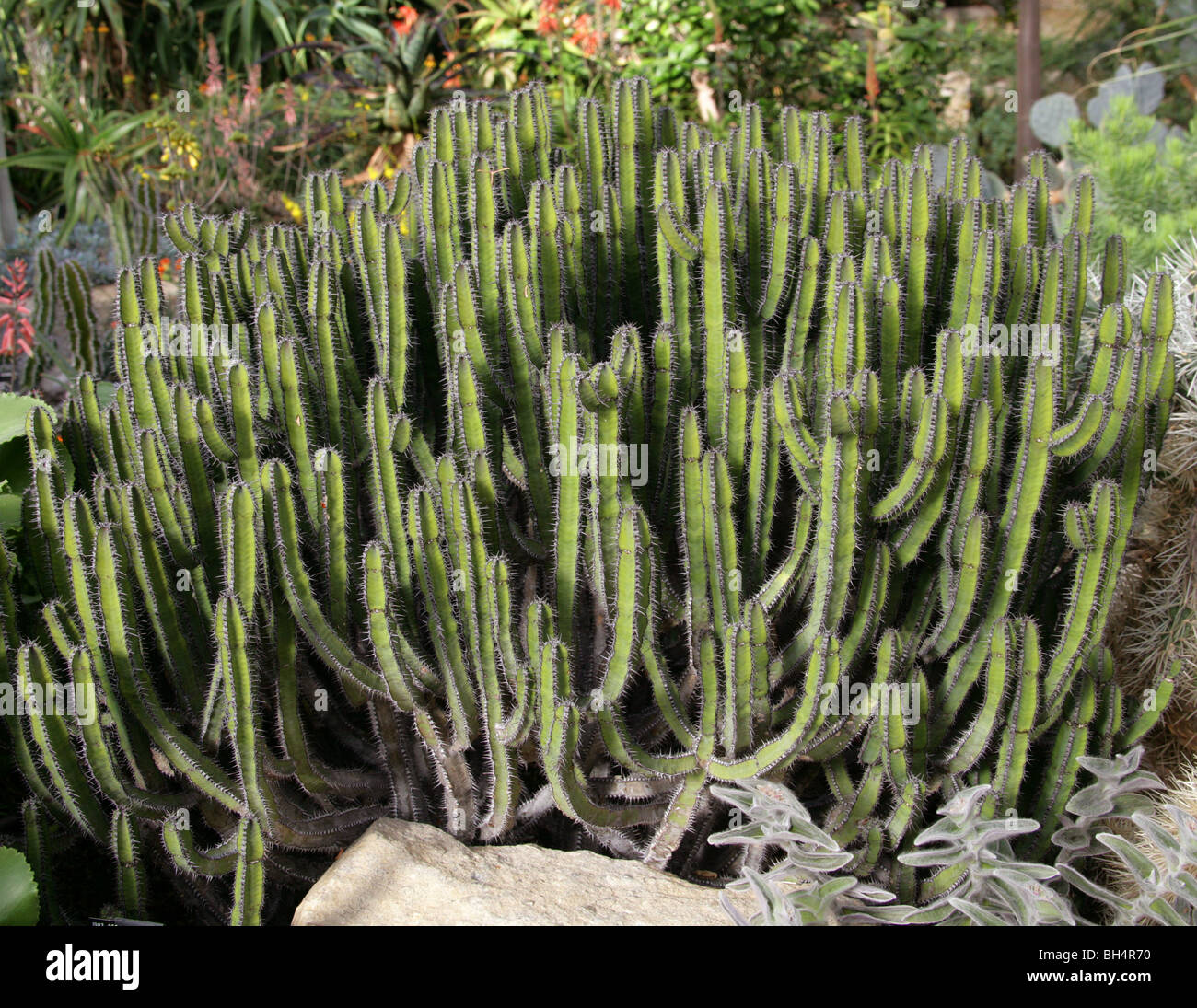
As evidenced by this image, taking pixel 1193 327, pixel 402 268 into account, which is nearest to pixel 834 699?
pixel 402 268

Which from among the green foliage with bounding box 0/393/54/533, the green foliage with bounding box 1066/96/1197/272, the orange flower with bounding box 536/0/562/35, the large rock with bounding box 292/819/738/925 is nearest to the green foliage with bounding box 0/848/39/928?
the large rock with bounding box 292/819/738/925

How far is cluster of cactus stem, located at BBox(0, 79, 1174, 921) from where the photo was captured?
2.12 m

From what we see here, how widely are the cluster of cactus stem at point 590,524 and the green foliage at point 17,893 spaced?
0.16 m

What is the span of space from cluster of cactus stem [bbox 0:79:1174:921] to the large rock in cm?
10

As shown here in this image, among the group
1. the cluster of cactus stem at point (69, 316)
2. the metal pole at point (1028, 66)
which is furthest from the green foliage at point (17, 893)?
the metal pole at point (1028, 66)

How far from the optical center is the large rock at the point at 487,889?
2.14m

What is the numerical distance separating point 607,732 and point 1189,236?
307 cm

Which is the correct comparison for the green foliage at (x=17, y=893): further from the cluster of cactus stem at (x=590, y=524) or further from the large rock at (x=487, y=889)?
the large rock at (x=487, y=889)

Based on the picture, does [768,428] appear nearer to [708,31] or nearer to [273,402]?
[273,402]

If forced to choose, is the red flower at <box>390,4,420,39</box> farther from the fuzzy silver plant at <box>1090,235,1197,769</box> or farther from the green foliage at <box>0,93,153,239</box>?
the fuzzy silver plant at <box>1090,235,1197,769</box>
